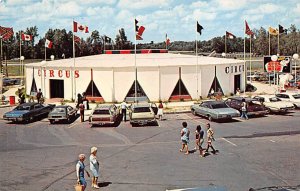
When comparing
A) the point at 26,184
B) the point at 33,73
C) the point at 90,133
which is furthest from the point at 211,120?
the point at 33,73

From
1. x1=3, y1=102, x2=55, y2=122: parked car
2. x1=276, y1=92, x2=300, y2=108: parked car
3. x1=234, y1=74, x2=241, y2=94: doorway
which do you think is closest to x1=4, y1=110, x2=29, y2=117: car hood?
x1=3, y1=102, x2=55, y2=122: parked car

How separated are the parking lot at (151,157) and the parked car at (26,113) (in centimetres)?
57

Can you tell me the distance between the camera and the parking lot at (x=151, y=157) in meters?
13.4

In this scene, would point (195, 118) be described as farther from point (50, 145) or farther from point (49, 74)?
point (49, 74)

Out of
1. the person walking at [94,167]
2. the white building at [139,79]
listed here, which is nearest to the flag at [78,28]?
the white building at [139,79]

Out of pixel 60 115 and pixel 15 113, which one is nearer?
pixel 60 115

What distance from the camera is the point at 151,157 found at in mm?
16906

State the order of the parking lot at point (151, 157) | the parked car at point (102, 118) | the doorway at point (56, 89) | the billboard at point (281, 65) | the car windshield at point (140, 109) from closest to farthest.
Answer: the parking lot at point (151, 157), the parked car at point (102, 118), the car windshield at point (140, 109), the doorway at point (56, 89), the billboard at point (281, 65)

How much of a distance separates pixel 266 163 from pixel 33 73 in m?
31.6

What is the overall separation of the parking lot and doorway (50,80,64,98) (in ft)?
44.7

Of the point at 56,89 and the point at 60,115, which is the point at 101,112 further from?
the point at 56,89

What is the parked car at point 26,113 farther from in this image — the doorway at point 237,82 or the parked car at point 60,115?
the doorway at point 237,82

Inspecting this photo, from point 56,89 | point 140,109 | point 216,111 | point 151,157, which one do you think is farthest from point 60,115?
point 56,89

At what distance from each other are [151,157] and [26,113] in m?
12.8
